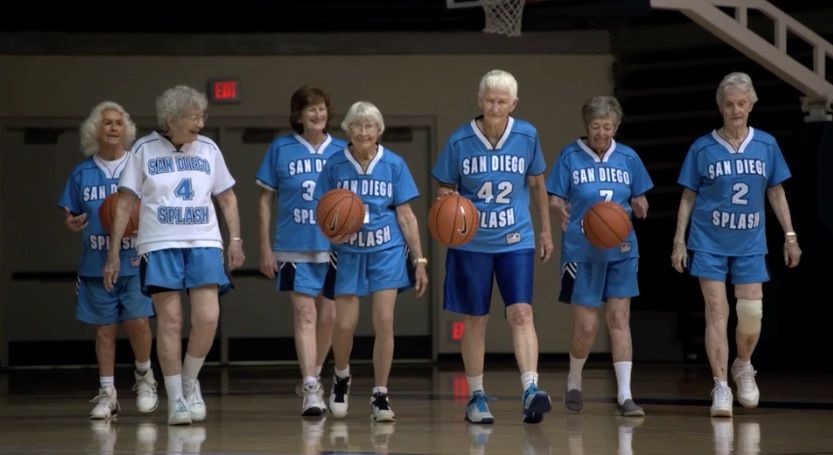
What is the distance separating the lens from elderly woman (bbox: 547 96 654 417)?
31.4 feet

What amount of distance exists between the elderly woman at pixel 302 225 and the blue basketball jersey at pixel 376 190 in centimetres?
38

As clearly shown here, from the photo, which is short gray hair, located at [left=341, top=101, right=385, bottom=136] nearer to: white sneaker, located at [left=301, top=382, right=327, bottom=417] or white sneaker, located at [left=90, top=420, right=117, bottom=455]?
white sneaker, located at [left=301, top=382, right=327, bottom=417]

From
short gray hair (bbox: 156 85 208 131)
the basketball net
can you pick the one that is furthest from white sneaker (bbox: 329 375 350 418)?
the basketball net

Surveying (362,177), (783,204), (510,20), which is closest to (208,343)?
(362,177)

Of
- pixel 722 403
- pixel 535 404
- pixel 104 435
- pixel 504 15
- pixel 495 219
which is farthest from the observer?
pixel 504 15

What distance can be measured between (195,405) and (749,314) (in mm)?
3411

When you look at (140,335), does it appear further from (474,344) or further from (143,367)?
(474,344)

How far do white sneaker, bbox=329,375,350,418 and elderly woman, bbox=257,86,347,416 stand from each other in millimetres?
88

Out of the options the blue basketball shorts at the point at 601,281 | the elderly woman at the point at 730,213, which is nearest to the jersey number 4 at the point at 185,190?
the blue basketball shorts at the point at 601,281

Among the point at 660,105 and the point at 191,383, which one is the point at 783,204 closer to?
the point at 191,383

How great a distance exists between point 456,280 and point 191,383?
1.63 metres

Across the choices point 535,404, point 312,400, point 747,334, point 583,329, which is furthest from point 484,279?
point 747,334

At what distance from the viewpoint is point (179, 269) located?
865 centimetres

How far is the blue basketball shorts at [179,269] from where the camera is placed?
8609 millimetres
